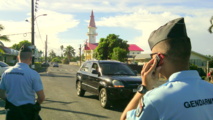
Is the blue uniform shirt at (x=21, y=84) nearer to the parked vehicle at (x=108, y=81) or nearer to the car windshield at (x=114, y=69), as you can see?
the parked vehicle at (x=108, y=81)

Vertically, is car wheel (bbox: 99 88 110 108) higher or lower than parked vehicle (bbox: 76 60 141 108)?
lower

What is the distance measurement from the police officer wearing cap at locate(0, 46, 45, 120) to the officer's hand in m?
2.20

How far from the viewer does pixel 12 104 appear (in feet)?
11.6

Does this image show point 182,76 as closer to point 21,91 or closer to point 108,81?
point 21,91

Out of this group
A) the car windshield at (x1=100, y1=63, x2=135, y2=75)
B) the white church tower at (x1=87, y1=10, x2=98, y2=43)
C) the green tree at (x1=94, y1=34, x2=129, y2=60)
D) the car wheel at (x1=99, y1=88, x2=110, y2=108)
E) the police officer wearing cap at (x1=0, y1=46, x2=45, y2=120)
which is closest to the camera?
the police officer wearing cap at (x1=0, y1=46, x2=45, y2=120)

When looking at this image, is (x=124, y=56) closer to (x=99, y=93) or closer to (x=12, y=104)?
(x=99, y=93)

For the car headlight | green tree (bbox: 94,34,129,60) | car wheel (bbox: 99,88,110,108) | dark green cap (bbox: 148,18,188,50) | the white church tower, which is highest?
the white church tower

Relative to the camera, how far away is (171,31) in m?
1.74

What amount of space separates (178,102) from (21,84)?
8.61 feet

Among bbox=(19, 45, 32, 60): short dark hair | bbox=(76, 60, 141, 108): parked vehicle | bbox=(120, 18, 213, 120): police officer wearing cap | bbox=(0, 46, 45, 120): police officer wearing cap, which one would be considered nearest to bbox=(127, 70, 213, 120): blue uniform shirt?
bbox=(120, 18, 213, 120): police officer wearing cap

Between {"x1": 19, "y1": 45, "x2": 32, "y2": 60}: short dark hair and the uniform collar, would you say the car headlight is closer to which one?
{"x1": 19, "y1": 45, "x2": 32, "y2": 60}: short dark hair

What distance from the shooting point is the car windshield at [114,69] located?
10.2 m

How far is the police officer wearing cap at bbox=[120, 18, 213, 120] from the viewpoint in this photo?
58.5 inches

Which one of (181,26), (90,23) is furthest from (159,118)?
(90,23)
